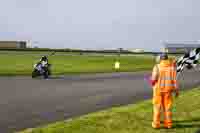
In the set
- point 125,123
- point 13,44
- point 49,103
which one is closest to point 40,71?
point 49,103

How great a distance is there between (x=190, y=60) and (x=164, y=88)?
3.89 meters

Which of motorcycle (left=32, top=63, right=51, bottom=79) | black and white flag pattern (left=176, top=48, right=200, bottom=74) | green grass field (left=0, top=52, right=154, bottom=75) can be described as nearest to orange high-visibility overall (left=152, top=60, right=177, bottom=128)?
black and white flag pattern (left=176, top=48, right=200, bottom=74)

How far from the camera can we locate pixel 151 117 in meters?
8.84

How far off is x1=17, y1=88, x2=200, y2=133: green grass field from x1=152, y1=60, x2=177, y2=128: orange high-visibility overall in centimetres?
29

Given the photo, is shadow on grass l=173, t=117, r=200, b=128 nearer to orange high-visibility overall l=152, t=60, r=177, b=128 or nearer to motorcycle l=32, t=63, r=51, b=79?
orange high-visibility overall l=152, t=60, r=177, b=128

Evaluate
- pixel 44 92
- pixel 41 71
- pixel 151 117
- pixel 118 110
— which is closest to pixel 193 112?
pixel 151 117

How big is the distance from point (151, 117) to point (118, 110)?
134cm

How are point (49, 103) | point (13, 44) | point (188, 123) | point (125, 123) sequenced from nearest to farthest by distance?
point (125, 123) < point (188, 123) < point (49, 103) < point (13, 44)

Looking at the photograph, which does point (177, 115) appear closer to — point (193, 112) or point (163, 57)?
point (193, 112)

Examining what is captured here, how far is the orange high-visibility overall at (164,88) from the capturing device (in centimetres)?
748

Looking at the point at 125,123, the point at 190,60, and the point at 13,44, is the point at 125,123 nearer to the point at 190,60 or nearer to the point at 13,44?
the point at 190,60

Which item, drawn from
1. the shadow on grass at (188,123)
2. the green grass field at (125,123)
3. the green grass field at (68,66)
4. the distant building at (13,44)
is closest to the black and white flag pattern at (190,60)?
the green grass field at (125,123)

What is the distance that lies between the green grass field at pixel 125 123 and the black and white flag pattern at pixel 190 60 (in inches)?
63.4

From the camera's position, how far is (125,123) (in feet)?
26.1
